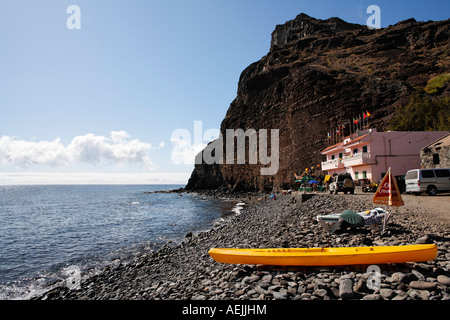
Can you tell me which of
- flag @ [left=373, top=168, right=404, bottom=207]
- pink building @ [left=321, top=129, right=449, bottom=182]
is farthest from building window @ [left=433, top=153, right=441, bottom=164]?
flag @ [left=373, top=168, right=404, bottom=207]

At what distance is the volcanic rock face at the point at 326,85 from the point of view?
46.6 m

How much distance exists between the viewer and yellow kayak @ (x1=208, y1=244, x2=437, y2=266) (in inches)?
231

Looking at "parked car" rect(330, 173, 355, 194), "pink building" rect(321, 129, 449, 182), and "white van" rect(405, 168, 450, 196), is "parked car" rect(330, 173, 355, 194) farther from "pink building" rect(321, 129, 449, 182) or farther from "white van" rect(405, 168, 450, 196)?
"pink building" rect(321, 129, 449, 182)

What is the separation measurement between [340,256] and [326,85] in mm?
51008

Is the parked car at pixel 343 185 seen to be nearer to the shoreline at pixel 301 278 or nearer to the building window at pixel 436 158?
the building window at pixel 436 158

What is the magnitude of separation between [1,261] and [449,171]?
30.4m

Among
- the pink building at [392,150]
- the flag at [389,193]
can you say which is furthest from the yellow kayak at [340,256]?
the pink building at [392,150]

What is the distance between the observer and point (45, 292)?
9969mm

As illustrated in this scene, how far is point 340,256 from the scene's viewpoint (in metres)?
6.11

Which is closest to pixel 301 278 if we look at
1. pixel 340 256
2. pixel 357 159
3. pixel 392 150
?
pixel 340 256

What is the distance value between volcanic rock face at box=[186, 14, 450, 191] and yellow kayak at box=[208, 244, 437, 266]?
42337 millimetres

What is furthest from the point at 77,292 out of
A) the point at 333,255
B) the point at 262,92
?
the point at 262,92

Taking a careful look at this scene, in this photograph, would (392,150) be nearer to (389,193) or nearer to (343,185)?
(343,185)

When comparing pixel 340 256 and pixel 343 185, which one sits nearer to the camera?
pixel 340 256
